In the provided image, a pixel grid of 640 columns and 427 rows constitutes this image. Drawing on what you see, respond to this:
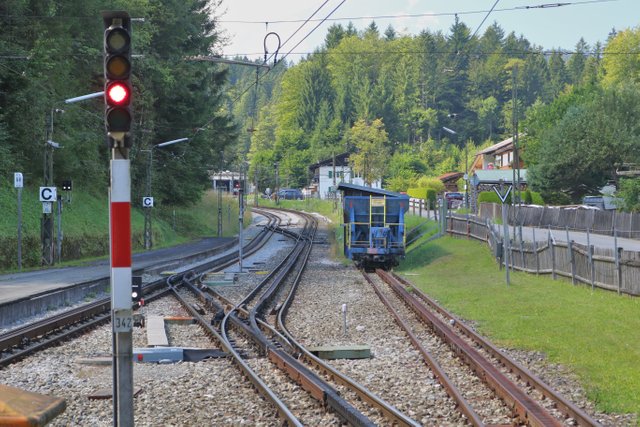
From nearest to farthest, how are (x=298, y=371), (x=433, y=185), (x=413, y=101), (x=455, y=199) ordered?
(x=298, y=371) < (x=433, y=185) < (x=455, y=199) < (x=413, y=101)

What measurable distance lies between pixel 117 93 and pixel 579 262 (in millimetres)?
19268

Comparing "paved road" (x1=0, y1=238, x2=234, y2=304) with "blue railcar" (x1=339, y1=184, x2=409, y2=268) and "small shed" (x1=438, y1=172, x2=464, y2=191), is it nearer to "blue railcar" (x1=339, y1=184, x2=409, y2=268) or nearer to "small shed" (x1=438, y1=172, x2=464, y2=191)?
"blue railcar" (x1=339, y1=184, x2=409, y2=268)

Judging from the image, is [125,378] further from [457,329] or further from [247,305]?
[247,305]

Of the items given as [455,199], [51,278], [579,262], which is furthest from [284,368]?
[455,199]

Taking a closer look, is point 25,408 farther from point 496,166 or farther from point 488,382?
point 496,166

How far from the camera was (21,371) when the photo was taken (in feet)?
44.1

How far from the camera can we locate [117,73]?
754cm

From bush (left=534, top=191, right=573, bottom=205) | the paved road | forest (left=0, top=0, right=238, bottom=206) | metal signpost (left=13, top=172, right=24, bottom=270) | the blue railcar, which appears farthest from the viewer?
bush (left=534, top=191, right=573, bottom=205)

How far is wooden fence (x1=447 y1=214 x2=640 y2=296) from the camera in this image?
21.1m

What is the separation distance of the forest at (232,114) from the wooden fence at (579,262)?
254 inches

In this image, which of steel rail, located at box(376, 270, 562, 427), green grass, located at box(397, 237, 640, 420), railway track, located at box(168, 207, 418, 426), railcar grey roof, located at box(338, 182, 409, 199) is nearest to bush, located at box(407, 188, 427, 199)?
railcar grey roof, located at box(338, 182, 409, 199)

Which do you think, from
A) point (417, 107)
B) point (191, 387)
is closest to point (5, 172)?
point (191, 387)

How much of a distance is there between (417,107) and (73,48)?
115859mm

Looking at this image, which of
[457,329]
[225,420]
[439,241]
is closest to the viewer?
[225,420]
